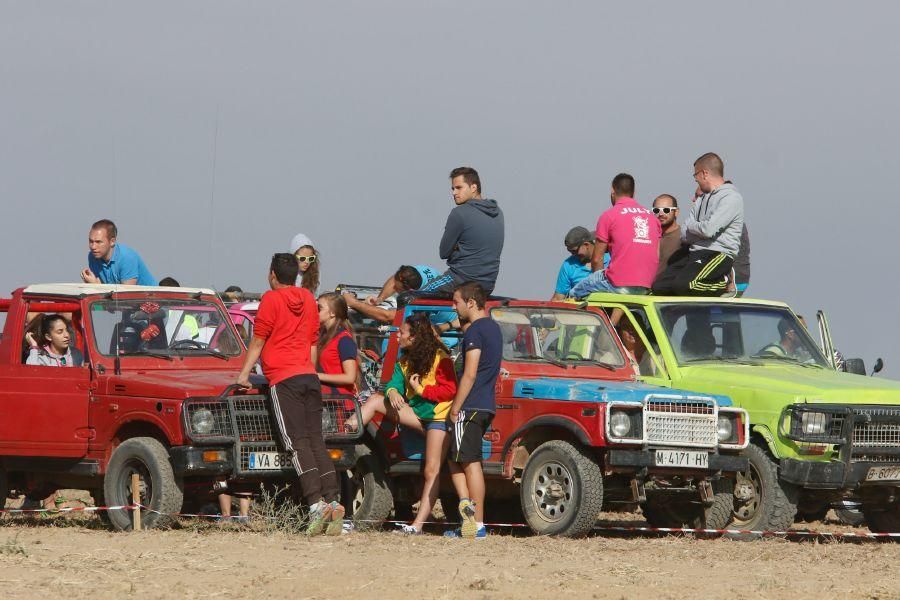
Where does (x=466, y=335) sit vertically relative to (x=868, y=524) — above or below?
above

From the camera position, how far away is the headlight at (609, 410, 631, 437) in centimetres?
1245

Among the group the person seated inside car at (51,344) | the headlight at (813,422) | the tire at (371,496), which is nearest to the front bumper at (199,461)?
the tire at (371,496)

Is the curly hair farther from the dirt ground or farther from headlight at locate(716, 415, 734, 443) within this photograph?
headlight at locate(716, 415, 734, 443)

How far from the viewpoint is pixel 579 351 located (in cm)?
1397

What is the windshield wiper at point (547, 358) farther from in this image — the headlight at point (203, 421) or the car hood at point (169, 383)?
the headlight at point (203, 421)

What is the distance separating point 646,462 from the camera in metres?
12.5

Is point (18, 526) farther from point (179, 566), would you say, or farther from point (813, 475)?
point (813, 475)

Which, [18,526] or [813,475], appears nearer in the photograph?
[813,475]

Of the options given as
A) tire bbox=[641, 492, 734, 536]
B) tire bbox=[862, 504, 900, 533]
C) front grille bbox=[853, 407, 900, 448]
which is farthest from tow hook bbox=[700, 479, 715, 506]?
tire bbox=[862, 504, 900, 533]

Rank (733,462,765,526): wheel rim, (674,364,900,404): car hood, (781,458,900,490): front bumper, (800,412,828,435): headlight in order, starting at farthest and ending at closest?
(733,462,765,526): wheel rim
(674,364,900,404): car hood
(800,412,828,435): headlight
(781,458,900,490): front bumper

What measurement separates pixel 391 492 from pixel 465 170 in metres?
3.01

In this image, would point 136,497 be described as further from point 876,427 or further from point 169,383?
point 876,427

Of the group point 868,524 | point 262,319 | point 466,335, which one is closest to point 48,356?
point 262,319

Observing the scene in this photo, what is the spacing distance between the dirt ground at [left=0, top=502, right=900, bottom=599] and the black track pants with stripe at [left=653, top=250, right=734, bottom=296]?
270cm
